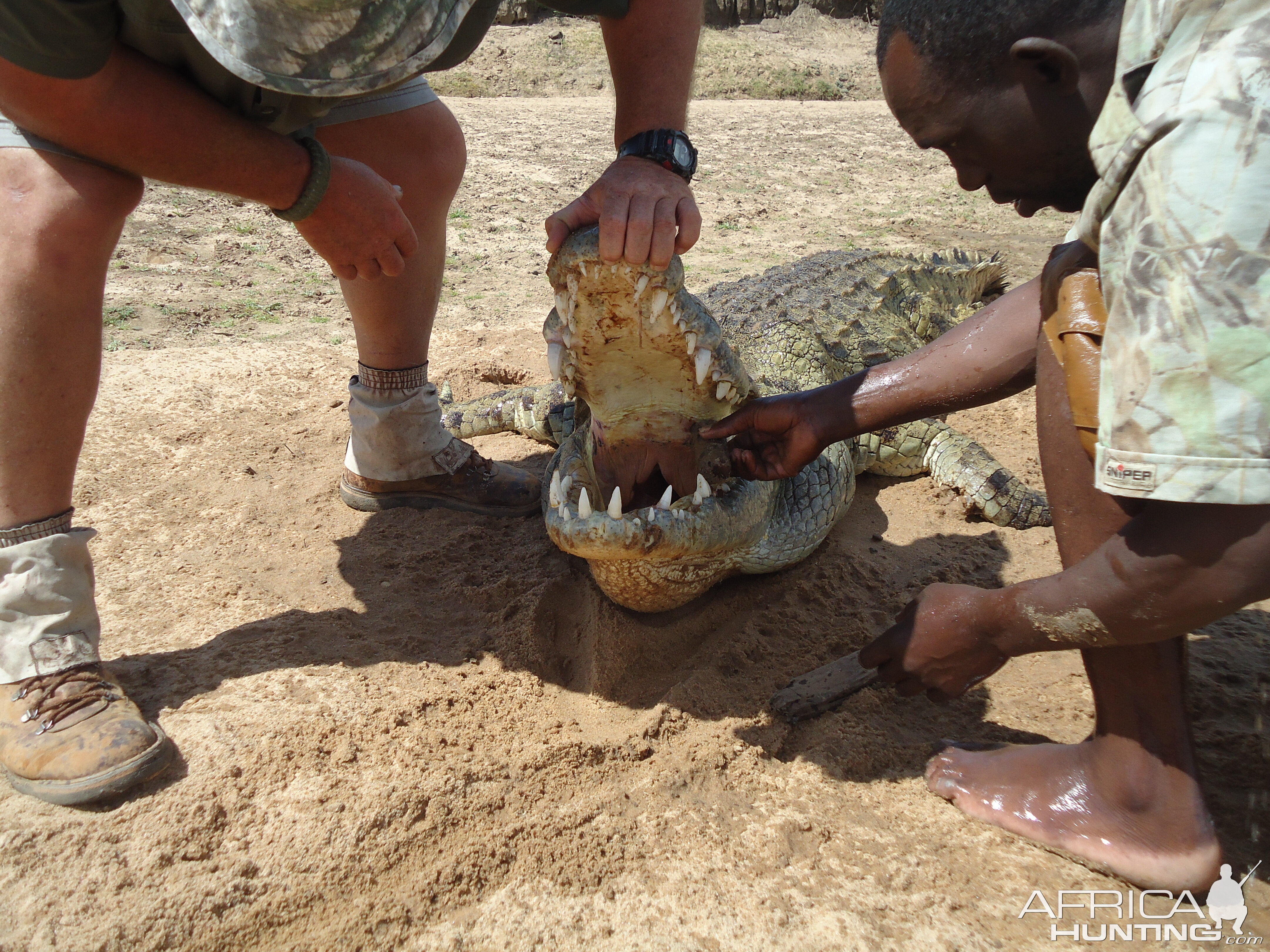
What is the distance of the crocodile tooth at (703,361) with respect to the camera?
210cm

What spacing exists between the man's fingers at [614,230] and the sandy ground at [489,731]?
1072mm

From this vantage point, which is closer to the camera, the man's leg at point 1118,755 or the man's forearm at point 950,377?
the man's leg at point 1118,755

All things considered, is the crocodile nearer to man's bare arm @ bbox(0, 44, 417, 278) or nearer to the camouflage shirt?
man's bare arm @ bbox(0, 44, 417, 278)

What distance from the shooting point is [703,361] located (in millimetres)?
2105

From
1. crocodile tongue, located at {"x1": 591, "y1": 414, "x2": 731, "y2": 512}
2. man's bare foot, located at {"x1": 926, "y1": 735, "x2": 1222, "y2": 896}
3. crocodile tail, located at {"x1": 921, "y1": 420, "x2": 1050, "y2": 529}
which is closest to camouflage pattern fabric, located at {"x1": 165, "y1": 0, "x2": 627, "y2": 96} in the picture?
crocodile tongue, located at {"x1": 591, "y1": 414, "x2": 731, "y2": 512}

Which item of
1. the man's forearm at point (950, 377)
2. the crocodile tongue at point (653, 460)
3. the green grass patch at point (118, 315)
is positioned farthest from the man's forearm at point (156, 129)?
the green grass patch at point (118, 315)

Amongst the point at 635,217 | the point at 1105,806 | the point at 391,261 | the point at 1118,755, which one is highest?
the point at 635,217

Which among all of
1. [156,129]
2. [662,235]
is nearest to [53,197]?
[156,129]

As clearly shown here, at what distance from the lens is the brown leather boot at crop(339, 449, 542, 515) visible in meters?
2.91

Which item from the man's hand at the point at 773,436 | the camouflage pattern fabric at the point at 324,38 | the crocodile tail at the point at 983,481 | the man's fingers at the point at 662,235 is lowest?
the crocodile tail at the point at 983,481

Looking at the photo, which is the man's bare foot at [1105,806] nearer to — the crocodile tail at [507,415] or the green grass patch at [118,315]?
the crocodile tail at [507,415]

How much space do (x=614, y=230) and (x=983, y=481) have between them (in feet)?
6.72

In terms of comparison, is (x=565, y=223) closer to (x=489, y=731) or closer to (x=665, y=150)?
(x=665, y=150)

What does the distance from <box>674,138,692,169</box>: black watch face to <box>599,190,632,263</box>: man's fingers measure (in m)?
0.33
